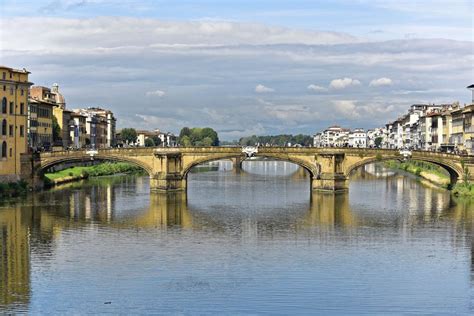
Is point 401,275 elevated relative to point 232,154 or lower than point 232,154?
lower

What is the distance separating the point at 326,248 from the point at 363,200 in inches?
1288

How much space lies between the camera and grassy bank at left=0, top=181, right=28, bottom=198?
84.2 m

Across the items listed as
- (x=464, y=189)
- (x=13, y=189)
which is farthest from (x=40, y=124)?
(x=464, y=189)

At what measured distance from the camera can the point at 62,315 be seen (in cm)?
3803

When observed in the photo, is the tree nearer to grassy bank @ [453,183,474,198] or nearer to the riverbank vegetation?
the riverbank vegetation

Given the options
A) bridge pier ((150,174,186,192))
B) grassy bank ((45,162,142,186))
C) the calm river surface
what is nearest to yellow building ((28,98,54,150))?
grassy bank ((45,162,142,186))

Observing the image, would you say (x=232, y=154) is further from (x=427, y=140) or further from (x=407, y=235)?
(x=427, y=140)

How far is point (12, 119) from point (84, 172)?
107 ft

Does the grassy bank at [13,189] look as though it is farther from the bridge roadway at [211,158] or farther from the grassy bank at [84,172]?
the grassy bank at [84,172]

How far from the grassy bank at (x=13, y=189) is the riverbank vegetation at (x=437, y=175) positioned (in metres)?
43.0

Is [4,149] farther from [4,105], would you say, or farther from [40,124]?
[40,124]

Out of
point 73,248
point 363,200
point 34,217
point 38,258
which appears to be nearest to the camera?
point 38,258

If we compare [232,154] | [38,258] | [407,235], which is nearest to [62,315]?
[38,258]

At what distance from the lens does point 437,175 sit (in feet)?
378
